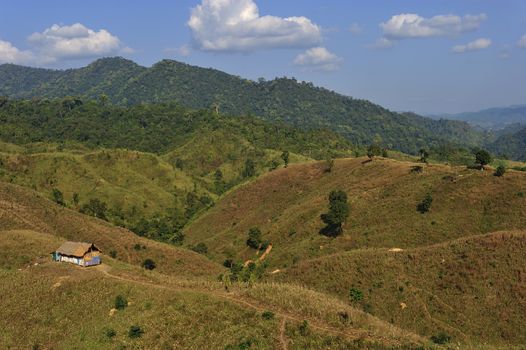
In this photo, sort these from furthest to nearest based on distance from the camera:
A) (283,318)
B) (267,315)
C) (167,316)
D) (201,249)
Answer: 1. (201,249)
2. (167,316)
3. (267,315)
4. (283,318)

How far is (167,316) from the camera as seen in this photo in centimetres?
4719

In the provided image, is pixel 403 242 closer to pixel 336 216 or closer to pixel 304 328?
pixel 336 216

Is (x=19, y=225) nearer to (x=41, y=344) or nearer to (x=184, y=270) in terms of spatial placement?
(x=184, y=270)

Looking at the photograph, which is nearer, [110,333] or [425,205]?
[110,333]

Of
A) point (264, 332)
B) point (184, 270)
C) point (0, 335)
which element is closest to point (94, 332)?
point (0, 335)

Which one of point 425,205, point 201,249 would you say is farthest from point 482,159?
point 201,249

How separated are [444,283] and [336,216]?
34.7 meters

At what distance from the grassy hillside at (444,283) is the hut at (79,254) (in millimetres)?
30608

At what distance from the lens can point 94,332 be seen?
47.7 meters

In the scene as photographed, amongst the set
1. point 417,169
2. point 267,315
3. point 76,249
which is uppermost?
point 417,169

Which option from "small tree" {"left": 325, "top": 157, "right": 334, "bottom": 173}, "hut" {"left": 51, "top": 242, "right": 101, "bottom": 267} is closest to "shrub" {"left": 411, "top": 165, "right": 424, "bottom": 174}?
"small tree" {"left": 325, "top": 157, "right": 334, "bottom": 173}

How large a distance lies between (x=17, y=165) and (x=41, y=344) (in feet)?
525

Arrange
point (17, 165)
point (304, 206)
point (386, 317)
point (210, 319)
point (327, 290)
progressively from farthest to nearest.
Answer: point (17, 165) < point (304, 206) < point (327, 290) < point (386, 317) < point (210, 319)

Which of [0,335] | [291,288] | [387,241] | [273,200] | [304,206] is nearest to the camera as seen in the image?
[0,335]
